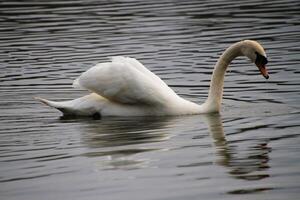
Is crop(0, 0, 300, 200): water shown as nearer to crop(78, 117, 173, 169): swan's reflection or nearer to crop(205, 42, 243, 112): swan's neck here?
crop(78, 117, 173, 169): swan's reflection

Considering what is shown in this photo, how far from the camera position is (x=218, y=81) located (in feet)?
45.1

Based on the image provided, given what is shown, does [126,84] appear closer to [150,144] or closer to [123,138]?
[123,138]

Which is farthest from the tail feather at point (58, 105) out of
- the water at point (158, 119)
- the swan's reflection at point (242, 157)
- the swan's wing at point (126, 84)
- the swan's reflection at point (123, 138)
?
the swan's reflection at point (242, 157)

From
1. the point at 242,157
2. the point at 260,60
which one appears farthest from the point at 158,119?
the point at 242,157

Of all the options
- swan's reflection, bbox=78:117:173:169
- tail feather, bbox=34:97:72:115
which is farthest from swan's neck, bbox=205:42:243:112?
tail feather, bbox=34:97:72:115

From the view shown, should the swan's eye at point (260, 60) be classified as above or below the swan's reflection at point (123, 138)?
above

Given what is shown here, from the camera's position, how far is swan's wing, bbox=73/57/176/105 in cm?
1315

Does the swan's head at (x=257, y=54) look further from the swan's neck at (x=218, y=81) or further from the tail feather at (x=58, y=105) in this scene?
the tail feather at (x=58, y=105)

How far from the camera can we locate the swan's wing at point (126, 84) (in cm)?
1315

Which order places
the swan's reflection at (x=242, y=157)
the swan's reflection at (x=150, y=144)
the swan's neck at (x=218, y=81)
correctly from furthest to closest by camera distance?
1. the swan's neck at (x=218, y=81)
2. the swan's reflection at (x=150, y=144)
3. the swan's reflection at (x=242, y=157)

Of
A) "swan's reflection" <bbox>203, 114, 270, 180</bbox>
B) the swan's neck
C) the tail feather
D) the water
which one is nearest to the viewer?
the water

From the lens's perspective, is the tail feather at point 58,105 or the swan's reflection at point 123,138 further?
the tail feather at point 58,105

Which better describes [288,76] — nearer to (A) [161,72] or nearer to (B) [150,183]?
(A) [161,72]

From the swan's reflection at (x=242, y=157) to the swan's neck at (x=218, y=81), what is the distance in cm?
151
